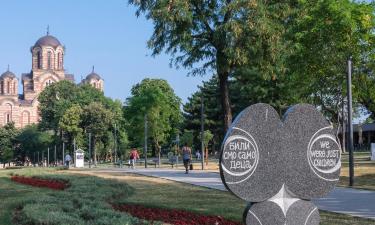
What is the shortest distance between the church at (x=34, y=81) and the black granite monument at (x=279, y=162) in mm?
117251

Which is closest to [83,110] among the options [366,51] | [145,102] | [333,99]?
[145,102]

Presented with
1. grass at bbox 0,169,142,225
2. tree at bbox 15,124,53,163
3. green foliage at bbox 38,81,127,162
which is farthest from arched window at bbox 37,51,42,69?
grass at bbox 0,169,142,225

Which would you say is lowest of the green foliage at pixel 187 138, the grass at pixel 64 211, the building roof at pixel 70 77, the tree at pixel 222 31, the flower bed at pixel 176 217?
the flower bed at pixel 176 217

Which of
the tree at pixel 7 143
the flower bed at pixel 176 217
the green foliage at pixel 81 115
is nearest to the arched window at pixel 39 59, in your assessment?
the tree at pixel 7 143

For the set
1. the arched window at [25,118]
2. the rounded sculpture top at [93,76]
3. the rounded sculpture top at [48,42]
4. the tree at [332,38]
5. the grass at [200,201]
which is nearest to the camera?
the grass at [200,201]

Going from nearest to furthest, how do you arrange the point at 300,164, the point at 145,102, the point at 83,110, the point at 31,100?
the point at 300,164
the point at 145,102
the point at 83,110
the point at 31,100

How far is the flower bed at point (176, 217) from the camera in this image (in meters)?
9.91

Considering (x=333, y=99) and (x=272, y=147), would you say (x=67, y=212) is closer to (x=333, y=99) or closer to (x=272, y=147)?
(x=272, y=147)

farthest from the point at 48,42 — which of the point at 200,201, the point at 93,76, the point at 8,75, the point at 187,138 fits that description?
the point at 200,201

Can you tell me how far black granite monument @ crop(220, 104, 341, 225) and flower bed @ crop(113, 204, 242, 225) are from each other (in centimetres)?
201

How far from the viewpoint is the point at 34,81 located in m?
127

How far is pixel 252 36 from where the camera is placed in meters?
19.5

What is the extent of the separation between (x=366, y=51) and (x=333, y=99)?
1037 cm

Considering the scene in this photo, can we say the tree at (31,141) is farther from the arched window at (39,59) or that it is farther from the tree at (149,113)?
the tree at (149,113)
